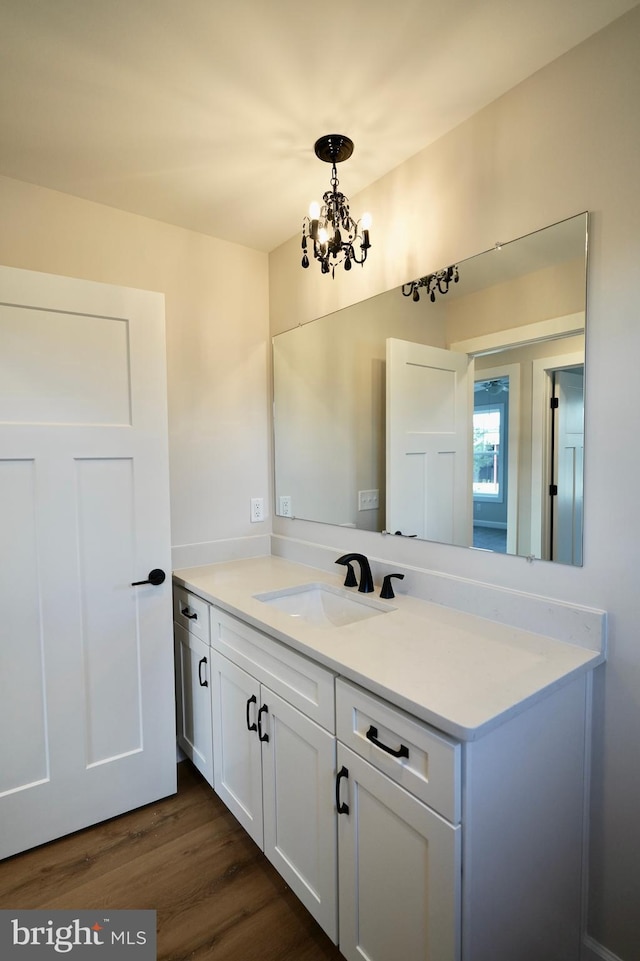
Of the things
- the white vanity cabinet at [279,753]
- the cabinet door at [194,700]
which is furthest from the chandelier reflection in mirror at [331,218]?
the cabinet door at [194,700]

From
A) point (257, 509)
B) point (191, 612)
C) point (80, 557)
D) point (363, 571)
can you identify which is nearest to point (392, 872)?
point (363, 571)

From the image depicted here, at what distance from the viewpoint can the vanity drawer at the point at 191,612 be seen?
1878mm

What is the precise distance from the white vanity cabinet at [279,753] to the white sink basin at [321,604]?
245 mm

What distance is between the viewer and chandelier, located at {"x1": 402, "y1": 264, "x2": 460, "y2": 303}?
1.58 metres

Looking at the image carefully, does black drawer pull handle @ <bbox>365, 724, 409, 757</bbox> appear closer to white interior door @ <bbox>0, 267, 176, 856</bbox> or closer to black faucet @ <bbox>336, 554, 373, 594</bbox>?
black faucet @ <bbox>336, 554, 373, 594</bbox>

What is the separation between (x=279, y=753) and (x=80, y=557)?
3.23 ft

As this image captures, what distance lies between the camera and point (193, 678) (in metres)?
2.00

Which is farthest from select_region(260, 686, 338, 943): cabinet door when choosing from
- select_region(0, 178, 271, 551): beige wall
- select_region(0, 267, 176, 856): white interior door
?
select_region(0, 178, 271, 551): beige wall

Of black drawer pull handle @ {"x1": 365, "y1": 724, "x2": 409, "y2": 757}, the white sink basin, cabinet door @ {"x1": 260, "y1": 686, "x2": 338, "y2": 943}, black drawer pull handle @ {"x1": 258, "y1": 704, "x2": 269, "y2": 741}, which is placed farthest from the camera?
the white sink basin

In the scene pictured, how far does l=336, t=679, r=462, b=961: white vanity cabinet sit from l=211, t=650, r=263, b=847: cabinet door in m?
0.45

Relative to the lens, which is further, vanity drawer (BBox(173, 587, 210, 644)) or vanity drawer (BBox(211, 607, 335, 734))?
vanity drawer (BBox(173, 587, 210, 644))

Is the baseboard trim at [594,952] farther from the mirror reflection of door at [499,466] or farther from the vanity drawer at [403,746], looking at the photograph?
the mirror reflection of door at [499,466]

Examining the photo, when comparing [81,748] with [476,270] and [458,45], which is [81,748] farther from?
[458,45]

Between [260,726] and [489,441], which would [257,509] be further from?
[489,441]
